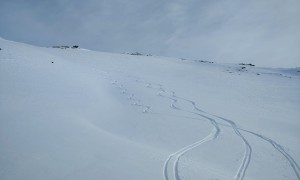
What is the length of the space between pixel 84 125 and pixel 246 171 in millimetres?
3541

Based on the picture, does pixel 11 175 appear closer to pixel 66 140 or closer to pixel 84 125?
pixel 66 140

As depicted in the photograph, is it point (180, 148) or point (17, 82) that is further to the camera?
point (17, 82)

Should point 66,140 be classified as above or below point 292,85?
below

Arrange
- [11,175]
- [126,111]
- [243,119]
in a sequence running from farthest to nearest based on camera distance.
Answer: [243,119], [126,111], [11,175]

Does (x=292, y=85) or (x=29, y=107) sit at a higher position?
(x=292, y=85)

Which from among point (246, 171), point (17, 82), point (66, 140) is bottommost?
point (246, 171)

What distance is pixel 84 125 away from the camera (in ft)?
19.0

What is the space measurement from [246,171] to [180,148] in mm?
1429

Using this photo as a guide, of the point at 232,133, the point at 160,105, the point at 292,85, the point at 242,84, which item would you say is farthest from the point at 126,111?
the point at 292,85

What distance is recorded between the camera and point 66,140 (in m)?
4.68

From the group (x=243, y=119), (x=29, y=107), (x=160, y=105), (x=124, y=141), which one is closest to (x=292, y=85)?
(x=243, y=119)

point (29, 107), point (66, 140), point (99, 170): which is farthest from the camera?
point (29, 107)

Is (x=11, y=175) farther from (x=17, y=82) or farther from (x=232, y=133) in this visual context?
(x=232, y=133)

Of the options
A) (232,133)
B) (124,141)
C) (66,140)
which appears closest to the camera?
→ (66,140)
